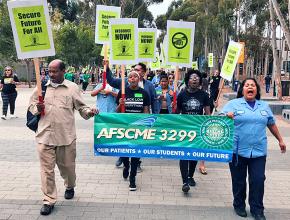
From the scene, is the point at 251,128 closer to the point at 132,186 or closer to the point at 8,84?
the point at 132,186

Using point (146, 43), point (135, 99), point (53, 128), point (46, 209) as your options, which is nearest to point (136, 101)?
point (135, 99)

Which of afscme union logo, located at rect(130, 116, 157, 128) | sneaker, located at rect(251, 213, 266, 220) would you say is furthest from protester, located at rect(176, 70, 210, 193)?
sneaker, located at rect(251, 213, 266, 220)

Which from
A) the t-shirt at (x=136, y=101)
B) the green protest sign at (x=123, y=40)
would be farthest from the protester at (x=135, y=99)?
the green protest sign at (x=123, y=40)

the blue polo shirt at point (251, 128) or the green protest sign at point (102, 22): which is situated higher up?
the green protest sign at point (102, 22)

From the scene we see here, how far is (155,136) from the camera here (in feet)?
18.9

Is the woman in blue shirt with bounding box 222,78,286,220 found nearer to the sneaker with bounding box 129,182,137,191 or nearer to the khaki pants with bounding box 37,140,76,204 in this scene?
the sneaker with bounding box 129,182,137,191

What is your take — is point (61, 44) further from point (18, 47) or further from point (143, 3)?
point (18, 47)

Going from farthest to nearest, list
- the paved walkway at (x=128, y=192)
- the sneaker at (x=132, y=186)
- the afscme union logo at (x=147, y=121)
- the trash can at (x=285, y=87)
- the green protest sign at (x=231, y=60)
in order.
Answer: the trash can at (x=285, y=87), the green protest sign at (x=231, y=60), the sneaker at (x=132, y=186), the afscme union logo at (x=147, y=121), the paved walkway at (x=128, y=192)

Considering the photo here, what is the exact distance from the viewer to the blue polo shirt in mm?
5027

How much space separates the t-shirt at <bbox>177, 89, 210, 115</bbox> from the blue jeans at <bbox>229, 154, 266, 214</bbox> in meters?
1.26

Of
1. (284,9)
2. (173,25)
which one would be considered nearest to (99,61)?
(284,9)

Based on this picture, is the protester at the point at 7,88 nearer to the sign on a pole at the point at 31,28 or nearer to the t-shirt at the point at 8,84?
the t-shirt at the point at 8,84

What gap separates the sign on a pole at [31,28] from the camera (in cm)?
519

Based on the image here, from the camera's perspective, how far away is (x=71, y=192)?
5703mm
